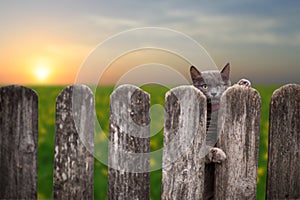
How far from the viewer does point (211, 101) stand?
3137 millimetres

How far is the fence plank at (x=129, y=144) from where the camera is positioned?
288cm

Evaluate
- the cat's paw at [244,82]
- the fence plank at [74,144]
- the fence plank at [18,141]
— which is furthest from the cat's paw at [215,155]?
the fence plank at [18,141]

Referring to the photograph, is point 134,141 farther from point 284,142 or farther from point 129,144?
point 284,142


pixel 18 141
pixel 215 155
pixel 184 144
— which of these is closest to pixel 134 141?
pixel 184 144

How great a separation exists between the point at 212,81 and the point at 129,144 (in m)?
0.84

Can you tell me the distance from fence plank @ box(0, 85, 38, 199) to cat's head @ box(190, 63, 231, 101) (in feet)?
4.07

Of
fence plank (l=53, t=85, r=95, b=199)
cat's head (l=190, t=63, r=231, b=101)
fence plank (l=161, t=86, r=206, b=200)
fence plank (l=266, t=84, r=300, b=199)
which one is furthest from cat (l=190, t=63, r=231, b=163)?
fence plank (l=53, t=85, r=95, b=199)

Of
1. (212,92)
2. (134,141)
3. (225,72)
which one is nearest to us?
(134,141)

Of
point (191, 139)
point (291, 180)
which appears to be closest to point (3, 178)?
point (191, 139)

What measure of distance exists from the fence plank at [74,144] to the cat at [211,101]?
2.87 feet

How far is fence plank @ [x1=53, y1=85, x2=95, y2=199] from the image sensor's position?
288 cm

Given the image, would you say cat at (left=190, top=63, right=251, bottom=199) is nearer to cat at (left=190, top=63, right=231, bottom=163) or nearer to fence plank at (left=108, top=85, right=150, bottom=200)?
cat at (left=190, top=63, right=231, bottom=163)

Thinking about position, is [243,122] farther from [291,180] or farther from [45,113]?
[45,113]

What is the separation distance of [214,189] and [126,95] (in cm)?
103
